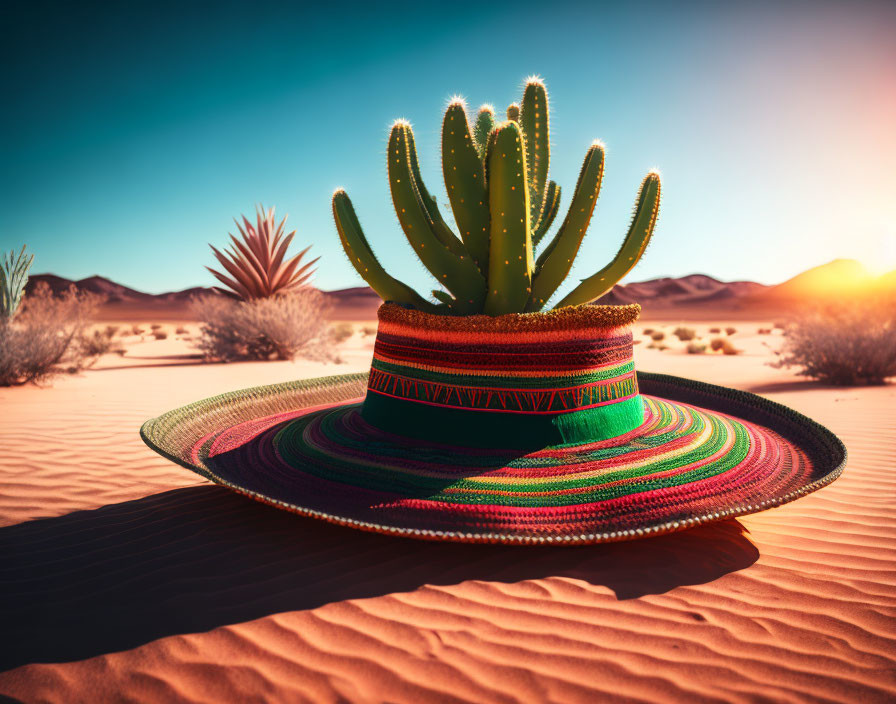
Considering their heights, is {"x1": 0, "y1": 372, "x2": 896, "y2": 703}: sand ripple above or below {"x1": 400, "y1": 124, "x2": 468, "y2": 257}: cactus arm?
below

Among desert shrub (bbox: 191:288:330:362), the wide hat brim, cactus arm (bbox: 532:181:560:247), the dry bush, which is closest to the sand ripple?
the wide hat brim

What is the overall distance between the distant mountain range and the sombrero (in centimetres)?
7178

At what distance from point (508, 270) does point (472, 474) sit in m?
1.19

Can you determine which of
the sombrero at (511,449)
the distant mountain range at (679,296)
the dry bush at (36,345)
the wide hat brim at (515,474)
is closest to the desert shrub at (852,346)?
the wide hat brim at (515,474)

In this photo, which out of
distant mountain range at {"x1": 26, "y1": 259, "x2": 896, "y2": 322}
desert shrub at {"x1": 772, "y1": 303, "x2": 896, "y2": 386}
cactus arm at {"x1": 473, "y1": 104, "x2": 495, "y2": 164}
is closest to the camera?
cactus arm at {"x1": 473, "y1": 104, "x2": 495, "y2": 164}

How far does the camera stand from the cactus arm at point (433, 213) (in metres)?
3.73

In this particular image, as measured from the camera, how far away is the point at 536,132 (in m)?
3.98

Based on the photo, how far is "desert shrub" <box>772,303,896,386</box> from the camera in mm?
10102

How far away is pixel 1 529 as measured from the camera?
3.34 m

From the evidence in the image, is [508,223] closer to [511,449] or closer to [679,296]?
[511,449]

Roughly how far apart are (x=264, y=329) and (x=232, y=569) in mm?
11425

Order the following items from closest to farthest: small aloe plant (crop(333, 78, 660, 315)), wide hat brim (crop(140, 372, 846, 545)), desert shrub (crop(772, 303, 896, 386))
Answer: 1. wide hat brim (crop(140, 372, 846, 545))
2. small aloe plant (crop(333, 78, 660, 315))
3. desert shrub (crop(772, 303, 896, 386))

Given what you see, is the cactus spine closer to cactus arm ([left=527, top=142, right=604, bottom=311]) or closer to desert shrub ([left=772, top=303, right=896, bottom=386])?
cactus arm ([left=527, top=142, right=604, bottom=311])

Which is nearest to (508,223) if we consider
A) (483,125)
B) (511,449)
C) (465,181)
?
(465,181)
